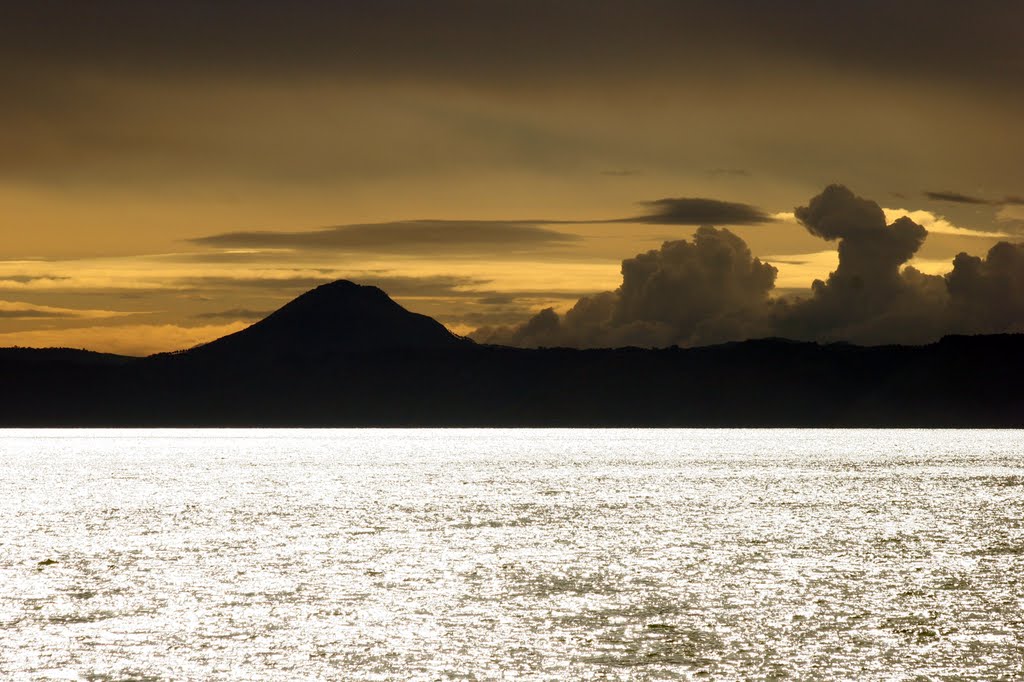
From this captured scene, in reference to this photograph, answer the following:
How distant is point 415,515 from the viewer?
79000mm

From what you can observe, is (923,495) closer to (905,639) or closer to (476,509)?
(476,509)

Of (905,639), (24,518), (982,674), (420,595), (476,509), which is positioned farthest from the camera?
(476,509)

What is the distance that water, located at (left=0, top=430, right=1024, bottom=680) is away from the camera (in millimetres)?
29078

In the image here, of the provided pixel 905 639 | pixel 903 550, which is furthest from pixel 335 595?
pixel 903 550

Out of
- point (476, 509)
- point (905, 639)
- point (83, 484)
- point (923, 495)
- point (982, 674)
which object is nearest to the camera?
point (982, 674)

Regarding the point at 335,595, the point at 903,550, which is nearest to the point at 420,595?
the point at 335,595

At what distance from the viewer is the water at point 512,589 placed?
95.4 feet

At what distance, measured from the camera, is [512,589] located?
4191 centimetres

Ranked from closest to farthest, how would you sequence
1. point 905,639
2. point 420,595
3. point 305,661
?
point 305,661 → point 905,639 → point 420,595

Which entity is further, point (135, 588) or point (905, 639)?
point (135, 588)

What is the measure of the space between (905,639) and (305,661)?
14.9 meters

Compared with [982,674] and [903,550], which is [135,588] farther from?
[903,550]

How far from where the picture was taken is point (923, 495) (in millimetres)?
103625

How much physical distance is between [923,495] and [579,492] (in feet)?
93.3
